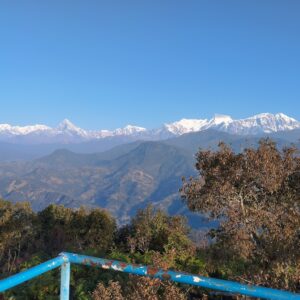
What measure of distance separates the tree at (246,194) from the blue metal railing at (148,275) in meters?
5.10

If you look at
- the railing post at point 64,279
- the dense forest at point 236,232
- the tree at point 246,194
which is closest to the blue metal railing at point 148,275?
the railing post at point 64,279

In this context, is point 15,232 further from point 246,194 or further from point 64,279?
point 64,279

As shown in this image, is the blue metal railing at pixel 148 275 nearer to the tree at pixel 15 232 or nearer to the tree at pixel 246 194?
the tree at pixel 246 194

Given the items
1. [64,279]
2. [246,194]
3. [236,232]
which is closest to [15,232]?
[246,194]

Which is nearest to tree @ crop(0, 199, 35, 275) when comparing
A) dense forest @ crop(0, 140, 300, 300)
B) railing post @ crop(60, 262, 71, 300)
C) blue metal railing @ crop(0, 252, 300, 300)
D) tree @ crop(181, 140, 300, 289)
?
dense forest @ crop(0, 140, 300, 300)

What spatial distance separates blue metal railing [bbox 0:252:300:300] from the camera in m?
3.22

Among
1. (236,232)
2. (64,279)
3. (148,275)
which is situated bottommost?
(236,232)

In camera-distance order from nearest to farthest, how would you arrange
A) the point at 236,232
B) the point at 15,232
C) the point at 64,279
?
the point at 64,279, the point at 236,232, the point at 15,232

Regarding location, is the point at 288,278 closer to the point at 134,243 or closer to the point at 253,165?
the point at 253,165

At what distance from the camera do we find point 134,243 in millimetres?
17531

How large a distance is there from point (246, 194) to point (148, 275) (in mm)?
8474

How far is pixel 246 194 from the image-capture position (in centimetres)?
1177

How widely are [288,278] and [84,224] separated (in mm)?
28071

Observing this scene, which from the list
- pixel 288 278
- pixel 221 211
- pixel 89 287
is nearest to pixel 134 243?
pixel 221 211
